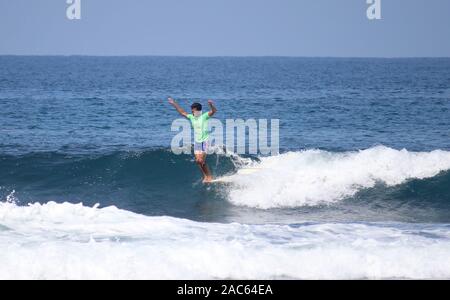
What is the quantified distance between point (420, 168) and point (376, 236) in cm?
590

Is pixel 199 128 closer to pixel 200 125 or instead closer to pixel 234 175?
pixel 200 125

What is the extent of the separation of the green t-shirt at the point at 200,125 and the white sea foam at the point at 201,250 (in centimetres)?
303

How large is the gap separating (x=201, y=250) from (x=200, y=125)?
466cm

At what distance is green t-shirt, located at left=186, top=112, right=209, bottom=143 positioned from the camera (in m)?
14.0

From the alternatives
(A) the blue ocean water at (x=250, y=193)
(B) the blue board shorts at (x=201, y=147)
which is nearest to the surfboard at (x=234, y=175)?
(A) the blue ocean water at (x=250, y=193)

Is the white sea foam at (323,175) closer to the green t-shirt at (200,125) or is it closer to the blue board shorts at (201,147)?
the blue board shorts at (201,147)

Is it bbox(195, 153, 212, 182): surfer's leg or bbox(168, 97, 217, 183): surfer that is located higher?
bbox(168, 97, 217, 183): surfer

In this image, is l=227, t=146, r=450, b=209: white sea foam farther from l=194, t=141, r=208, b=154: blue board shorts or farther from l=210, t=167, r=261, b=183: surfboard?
l=194, t=141, r=208, b=154: blue board shorts

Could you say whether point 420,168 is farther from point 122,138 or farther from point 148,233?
point 122,138

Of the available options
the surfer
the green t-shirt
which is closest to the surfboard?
the surfer

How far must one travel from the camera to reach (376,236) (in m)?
11.1

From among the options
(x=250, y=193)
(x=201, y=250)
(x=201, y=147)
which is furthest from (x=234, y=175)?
(x=201, y=250)

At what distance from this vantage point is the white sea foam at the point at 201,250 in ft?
30.6

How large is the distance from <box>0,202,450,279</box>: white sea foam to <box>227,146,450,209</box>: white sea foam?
2971 millimetres
